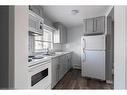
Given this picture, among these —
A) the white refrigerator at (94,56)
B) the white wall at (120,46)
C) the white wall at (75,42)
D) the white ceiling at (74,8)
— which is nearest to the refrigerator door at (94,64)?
the white refrigerator at (94,56)

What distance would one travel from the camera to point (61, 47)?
5480mm

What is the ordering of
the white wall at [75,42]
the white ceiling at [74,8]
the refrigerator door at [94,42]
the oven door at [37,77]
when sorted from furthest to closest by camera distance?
1. the white wall at [75,42]
2. the refrigerator door at [94,42]
3. the white ceiling at [74,8]
4. the oven door at [37,77]

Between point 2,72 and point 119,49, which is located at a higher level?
point 119,49

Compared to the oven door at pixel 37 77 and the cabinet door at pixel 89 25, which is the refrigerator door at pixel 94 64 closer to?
the cabinet door at pixel 89 25

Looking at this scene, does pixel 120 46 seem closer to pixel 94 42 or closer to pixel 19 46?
pixel 19 46

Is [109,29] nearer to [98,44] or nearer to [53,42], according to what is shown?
[98,44]

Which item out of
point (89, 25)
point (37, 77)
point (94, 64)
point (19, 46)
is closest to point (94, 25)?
point (89, 25)

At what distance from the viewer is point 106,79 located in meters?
3.30

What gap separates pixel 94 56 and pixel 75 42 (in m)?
2.10

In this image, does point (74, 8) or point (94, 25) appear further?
point (94, 25)

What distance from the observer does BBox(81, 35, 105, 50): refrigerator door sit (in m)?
3.32

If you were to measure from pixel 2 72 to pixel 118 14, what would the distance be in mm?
1141

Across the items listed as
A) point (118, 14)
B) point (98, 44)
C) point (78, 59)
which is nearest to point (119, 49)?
point (118, 14)

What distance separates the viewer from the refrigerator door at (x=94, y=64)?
333cm
